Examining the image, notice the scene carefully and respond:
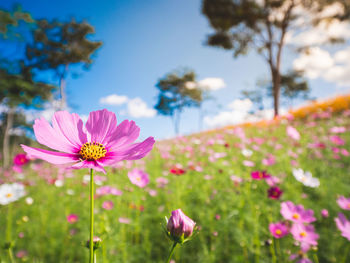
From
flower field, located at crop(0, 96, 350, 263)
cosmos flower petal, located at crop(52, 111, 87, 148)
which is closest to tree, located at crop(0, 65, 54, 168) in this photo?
flower field, located at crop(0, 96, 350, 263)

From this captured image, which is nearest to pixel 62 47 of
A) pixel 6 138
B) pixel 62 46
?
pixel 62 46

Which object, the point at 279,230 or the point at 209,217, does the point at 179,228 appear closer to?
the point at 279,230

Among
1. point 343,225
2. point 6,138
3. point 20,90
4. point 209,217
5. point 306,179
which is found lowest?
point 209,217

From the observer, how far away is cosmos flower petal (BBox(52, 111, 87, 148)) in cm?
48

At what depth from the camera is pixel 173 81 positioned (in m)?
29.0

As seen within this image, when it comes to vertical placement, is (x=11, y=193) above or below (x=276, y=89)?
below

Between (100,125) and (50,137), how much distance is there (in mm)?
112

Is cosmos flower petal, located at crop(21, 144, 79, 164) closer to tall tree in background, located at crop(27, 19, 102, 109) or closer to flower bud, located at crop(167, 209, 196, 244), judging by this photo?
flower bud, located at crop(167, 209, 196, 244)

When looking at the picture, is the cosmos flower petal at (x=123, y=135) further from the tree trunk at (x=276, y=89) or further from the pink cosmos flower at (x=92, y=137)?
the tree trunk at (x=276, y=89)

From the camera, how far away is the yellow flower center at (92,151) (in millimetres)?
445

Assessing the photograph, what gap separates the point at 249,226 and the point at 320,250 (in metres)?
0.46

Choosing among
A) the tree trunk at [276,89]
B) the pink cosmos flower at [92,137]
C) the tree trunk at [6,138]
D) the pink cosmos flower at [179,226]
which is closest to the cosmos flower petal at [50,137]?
the pink cosmos flower at [92,137]

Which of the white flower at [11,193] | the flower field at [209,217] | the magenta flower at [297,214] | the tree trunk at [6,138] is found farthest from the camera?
the tree trunk at [6,138]

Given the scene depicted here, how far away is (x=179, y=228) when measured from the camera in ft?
1.29
